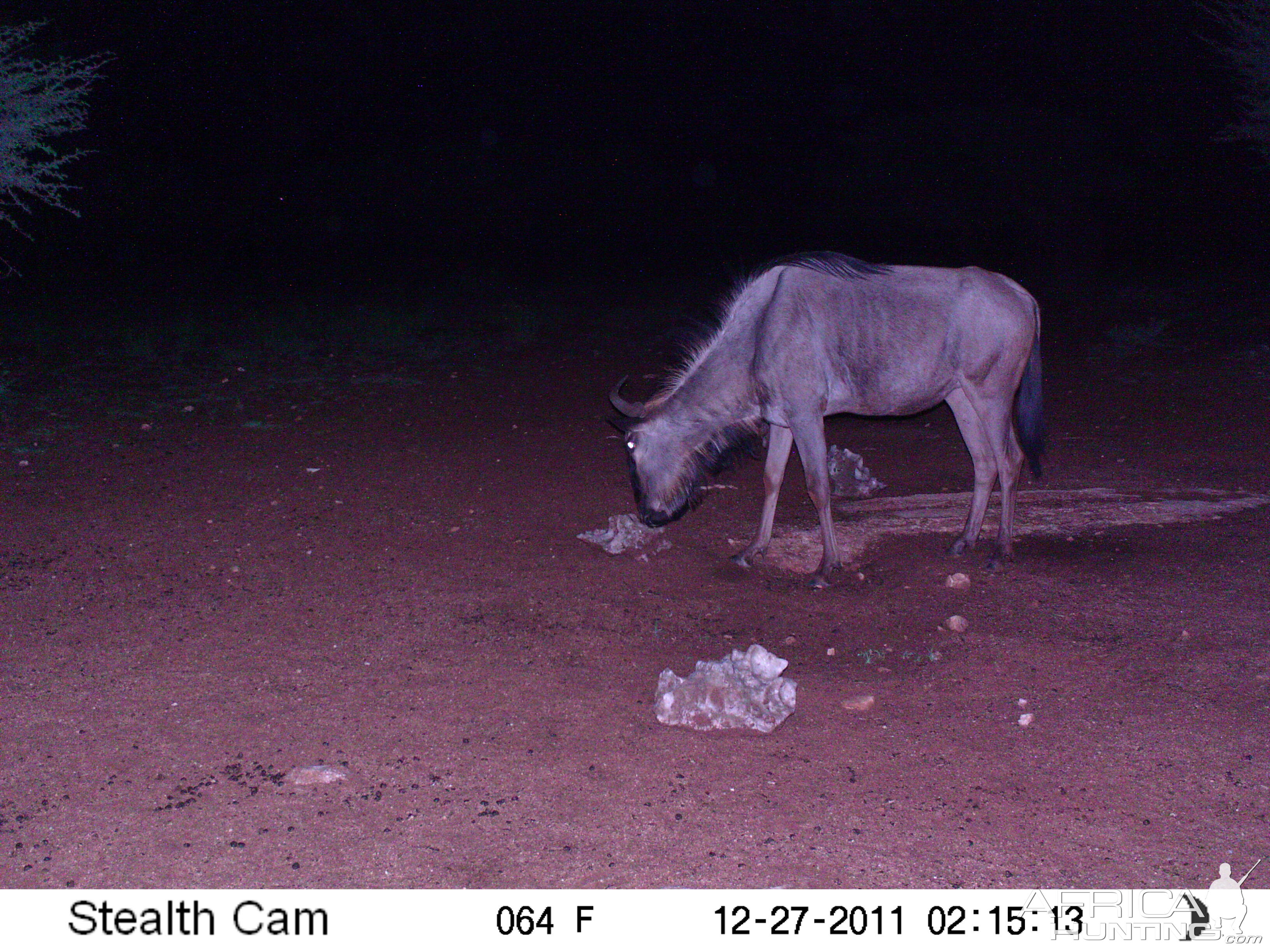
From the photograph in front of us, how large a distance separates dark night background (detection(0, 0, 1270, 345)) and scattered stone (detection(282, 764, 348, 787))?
41.8 feet

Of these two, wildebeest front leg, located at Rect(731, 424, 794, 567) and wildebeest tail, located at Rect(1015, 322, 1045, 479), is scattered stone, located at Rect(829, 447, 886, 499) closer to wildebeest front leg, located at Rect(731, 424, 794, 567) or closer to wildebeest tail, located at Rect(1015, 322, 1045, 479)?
wildebeest front leg, located at Rect(731, 424, 794, 567)

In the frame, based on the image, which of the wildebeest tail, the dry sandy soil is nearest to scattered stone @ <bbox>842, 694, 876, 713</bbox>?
the dry sandy soil

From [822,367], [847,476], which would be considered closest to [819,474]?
[822,367]

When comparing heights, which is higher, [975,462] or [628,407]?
[628,407]

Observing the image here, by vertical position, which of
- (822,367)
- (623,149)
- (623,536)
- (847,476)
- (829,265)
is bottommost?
(623,149)

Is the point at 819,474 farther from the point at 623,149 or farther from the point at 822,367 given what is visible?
the point at 623,149

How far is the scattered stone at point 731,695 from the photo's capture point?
4.65 metres

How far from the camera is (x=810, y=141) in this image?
3519cm

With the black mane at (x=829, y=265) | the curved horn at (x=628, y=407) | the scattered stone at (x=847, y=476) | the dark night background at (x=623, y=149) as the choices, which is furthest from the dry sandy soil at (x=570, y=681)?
the dark night background at (x=623, y=149)

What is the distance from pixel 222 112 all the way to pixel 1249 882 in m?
38.1

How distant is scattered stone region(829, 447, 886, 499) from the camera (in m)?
8.04

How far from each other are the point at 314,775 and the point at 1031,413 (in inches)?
203

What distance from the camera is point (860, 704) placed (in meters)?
4.86

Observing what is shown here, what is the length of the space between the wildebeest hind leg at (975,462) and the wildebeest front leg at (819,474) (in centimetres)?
83
